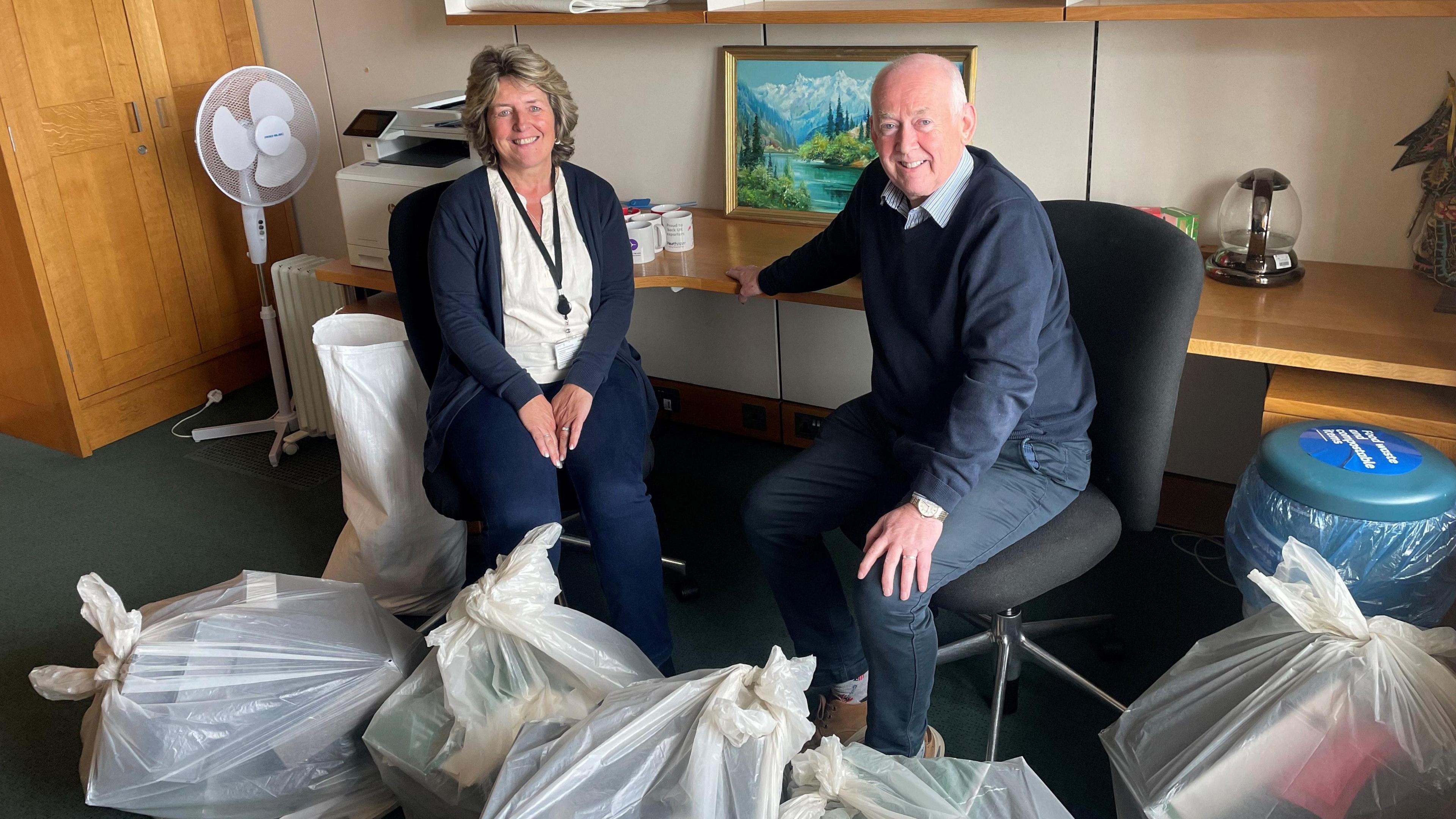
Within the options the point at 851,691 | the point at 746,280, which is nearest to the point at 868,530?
the point at 851,691

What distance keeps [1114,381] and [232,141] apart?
243cm

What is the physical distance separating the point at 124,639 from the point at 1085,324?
5.35ft

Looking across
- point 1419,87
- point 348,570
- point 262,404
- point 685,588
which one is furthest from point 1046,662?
point 262,404

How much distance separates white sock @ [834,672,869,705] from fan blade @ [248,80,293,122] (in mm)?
2250

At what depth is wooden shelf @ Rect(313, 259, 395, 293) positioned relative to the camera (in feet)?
8.92

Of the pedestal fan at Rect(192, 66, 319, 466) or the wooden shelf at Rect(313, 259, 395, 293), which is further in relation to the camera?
the pedestal fan at Rect(192, 66, 319, 466)

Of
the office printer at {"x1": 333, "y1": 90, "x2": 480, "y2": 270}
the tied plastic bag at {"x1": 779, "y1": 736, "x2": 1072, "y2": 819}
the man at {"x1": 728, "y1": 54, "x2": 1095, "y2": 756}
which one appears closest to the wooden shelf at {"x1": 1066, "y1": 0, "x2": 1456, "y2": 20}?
the man at {"x1": 728, "y1": 54, "x2": 1095, "y2": 756}

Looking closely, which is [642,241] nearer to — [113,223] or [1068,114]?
[1068,114]

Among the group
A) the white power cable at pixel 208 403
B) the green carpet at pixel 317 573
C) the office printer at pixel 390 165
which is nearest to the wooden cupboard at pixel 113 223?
the white power cable at pixel 208 403

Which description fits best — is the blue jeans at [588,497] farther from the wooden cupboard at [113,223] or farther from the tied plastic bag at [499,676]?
the wooden cupboard at [113,223]

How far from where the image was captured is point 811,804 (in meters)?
1.29

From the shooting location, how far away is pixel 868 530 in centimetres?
184

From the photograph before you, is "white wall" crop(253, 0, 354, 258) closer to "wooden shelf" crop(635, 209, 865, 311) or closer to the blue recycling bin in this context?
"wooden shelf" crop(635, 209, 865, 311)

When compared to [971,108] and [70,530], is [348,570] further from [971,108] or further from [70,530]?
[971,108]
